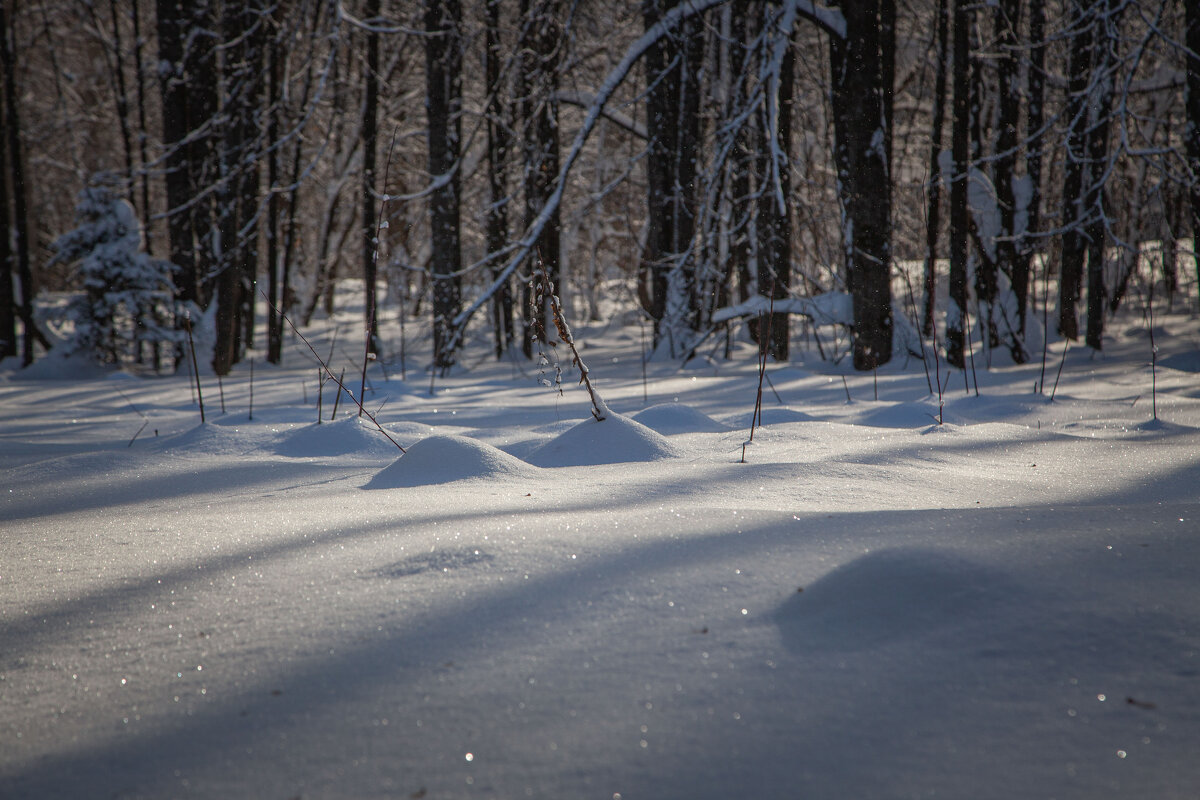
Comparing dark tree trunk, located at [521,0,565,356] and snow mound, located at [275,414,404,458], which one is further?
dark tree trunk, located at [521,0,565,356]

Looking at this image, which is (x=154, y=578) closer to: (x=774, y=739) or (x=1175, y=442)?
(x=774, y=739)

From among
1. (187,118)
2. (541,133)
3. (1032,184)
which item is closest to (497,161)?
(541,133)

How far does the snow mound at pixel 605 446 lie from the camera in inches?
106

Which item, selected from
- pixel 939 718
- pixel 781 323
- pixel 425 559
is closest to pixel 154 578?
pixel 425 559

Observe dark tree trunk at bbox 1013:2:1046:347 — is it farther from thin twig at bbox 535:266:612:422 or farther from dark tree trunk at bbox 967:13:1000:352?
thin twig at bbox 535:266:612:422

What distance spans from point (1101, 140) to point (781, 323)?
370cm

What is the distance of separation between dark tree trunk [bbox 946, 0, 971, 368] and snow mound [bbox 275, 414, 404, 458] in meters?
4.71

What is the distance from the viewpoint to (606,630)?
3.95 feet

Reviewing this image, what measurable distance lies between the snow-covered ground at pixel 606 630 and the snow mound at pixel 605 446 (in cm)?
21

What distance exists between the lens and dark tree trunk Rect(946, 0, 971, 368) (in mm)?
5988

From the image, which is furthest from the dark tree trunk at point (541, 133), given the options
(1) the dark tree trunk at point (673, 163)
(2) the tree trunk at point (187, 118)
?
(2) the tree trunk at point (187, 118)

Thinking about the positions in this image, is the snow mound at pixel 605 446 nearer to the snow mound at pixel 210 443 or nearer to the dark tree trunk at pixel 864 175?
the snow mound at pixel 210 443

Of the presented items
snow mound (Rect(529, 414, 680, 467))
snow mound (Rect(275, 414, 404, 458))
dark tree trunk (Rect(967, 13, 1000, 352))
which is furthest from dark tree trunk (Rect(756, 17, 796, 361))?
snow mound (Rect(275, 414, 404, 458))

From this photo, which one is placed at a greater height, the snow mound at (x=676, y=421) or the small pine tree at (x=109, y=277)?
the small pine tree at (x=109, y=277)
